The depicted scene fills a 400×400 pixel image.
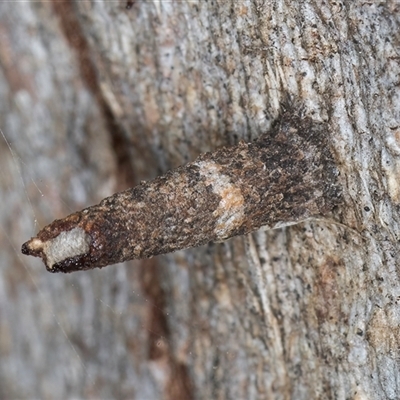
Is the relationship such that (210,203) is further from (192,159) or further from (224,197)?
(192,159)

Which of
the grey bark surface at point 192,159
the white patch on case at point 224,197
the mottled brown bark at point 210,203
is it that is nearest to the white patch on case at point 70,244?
the mottled brown bark at point 210,203

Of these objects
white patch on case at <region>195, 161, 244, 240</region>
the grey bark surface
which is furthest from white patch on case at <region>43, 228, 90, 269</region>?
the grey bark surface

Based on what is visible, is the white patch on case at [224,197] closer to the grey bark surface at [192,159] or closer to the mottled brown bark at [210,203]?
the mottled brown bark at [210,203]

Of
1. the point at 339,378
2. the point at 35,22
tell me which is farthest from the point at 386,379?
the point at 35,22

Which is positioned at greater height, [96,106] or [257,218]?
[96,106]

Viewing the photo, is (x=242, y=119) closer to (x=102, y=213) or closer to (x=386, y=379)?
(x=102, y=213)

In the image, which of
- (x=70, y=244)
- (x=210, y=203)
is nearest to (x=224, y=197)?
(x=210, y=203)
